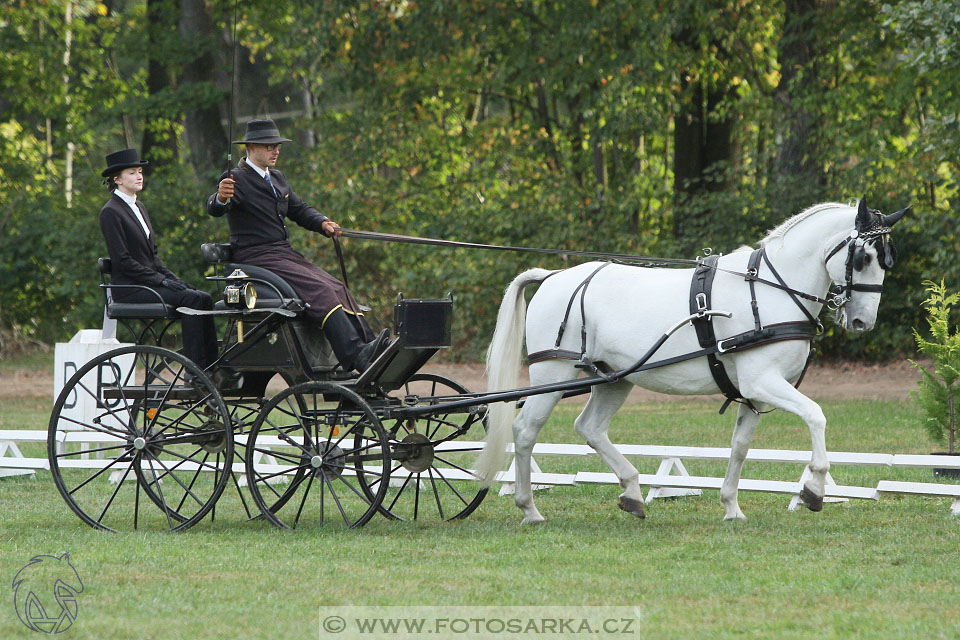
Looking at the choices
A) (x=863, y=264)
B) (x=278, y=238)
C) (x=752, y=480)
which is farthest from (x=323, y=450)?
(x=863, y=264)

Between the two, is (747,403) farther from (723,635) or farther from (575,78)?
(575,78)

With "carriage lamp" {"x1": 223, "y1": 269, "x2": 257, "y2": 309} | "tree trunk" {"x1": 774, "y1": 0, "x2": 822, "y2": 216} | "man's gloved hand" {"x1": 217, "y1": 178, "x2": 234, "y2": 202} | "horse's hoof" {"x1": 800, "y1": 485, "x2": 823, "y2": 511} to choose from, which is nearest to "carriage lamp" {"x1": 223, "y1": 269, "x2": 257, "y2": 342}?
"carriage lamp" {"x1": 223, "y1": 269, "x2": 257, "y2": 309}

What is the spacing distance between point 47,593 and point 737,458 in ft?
13.0

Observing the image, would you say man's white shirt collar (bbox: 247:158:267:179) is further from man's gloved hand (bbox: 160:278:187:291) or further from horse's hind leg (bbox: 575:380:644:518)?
horse's hind leg (bbox: 575:380:644:518)

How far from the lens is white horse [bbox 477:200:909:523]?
6578 millimetres

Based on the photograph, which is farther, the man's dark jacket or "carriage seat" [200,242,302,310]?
the man's dark jacket

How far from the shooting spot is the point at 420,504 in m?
8.28

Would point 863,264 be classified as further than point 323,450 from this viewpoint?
No

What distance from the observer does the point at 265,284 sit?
7070 mm

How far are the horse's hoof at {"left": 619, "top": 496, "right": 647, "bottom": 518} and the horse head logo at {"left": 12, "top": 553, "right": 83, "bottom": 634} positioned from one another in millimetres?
3167

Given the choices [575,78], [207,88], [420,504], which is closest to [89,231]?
[207,88]

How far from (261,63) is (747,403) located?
85.5ft

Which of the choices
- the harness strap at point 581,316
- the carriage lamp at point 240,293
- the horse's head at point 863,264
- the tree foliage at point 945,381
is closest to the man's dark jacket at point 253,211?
the carriage lamp at point 240,293

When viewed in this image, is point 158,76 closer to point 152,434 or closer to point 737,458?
point 152,434
